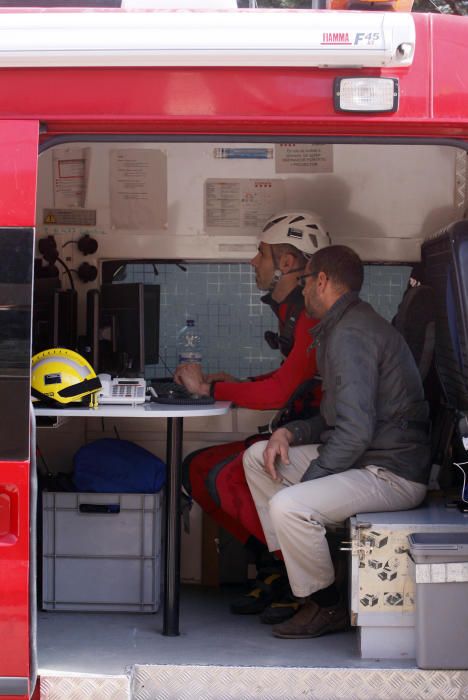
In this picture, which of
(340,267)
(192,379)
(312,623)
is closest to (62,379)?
(192,379)

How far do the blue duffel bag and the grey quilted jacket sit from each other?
912 millimetres

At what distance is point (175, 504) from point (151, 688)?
91 centimetres

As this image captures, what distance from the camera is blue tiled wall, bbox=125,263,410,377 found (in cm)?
545

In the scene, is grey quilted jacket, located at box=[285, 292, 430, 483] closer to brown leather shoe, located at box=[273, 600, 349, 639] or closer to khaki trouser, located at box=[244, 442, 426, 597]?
khaki trouser, located at box=[244, 442, 426, 597]

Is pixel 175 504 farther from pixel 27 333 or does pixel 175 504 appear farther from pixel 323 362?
pixel 27 333

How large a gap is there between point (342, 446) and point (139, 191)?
6.56 feet

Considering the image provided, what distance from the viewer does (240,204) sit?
5.42 m

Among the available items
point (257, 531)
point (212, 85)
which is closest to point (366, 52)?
point (212, 85)

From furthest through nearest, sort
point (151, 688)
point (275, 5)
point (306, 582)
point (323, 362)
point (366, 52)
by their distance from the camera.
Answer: point (275, 5), point (323, 362), point (306, 582), point (151, 688), point (366, 52)

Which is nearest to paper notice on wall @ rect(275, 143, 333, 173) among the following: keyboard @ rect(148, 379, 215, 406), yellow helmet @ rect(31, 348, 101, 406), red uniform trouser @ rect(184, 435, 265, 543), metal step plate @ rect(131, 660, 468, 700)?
keyboard @ rect(148, 379, 215, 406)

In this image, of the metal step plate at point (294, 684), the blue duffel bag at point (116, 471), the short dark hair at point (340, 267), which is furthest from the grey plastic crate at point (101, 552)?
the short dark hair at point (340, 267)

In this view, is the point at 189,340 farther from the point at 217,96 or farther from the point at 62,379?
the point at 217,96

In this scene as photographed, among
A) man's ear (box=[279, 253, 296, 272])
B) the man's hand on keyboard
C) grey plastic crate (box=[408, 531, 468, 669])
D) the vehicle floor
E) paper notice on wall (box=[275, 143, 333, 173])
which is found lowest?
the vehicle floor

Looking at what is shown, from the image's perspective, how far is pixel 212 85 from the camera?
3262 millimetres
